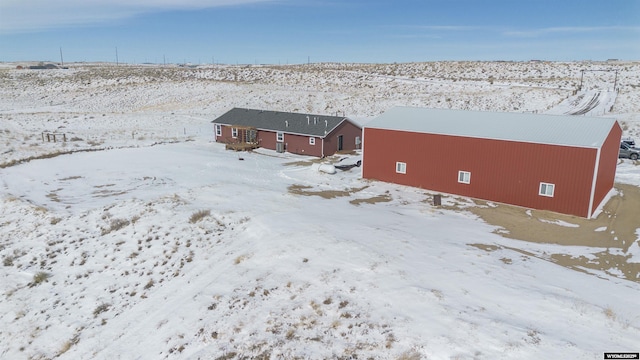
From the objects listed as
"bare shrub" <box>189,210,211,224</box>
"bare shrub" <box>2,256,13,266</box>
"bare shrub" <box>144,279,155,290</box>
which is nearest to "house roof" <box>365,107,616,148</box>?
"bare shrub" <box>189,210,211,224</box>

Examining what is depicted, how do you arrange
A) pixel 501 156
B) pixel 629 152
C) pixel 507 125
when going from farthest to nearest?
pixel 629 152 → pixel 507 125 → pixel 501 156

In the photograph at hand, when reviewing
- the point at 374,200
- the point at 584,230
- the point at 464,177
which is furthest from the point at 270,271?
the point at 584,230

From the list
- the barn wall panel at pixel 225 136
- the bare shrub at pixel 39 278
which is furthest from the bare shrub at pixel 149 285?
the barn wall panel at pixel 225 136

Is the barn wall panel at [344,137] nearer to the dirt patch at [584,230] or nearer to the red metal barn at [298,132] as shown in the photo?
the red metal barn at [298,132]

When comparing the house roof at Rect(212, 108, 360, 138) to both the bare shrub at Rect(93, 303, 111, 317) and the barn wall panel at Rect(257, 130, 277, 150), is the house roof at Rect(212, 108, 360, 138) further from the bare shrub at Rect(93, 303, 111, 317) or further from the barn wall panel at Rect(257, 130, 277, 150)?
the bare shrub at Rect(93, 303, 111, 317)

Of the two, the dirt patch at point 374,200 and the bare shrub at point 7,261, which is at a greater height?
the dirt patch at point 374,200

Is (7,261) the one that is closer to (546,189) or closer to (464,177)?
(464,177)
